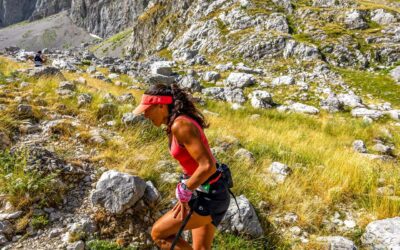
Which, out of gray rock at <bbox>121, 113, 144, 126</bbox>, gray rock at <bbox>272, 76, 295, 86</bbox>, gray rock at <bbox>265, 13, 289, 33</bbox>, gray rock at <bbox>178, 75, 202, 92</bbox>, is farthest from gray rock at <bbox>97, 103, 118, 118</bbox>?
gray rock at <bbox>265, 13, 289, 33</bbox>

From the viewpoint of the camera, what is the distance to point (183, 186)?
3.84 m

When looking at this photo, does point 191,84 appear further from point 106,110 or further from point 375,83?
point 375,83

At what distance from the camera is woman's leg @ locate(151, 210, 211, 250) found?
13.5 feet

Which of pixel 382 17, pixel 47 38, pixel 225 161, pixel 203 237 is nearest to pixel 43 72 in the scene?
pixel 225 161

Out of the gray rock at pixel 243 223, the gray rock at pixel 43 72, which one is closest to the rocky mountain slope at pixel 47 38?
the gray rock at pixel 43 72

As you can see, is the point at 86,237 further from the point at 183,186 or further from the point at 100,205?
the point at 183,186

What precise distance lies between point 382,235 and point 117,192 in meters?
4.40

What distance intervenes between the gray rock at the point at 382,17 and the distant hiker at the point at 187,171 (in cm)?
3795

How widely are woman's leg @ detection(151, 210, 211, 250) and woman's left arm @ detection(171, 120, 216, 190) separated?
0.57 m

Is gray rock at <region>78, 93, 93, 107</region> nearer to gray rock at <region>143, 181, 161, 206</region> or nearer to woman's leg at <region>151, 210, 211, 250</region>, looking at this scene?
gray rock at <region>143, 181, 161, 206</region>

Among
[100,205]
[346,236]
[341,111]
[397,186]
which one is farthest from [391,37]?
[100,205]

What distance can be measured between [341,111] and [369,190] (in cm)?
1275

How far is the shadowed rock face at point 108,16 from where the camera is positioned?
17812 centimetres

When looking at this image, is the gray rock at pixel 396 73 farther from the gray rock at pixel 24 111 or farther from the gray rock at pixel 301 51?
the gray rock at pixel 24 111
